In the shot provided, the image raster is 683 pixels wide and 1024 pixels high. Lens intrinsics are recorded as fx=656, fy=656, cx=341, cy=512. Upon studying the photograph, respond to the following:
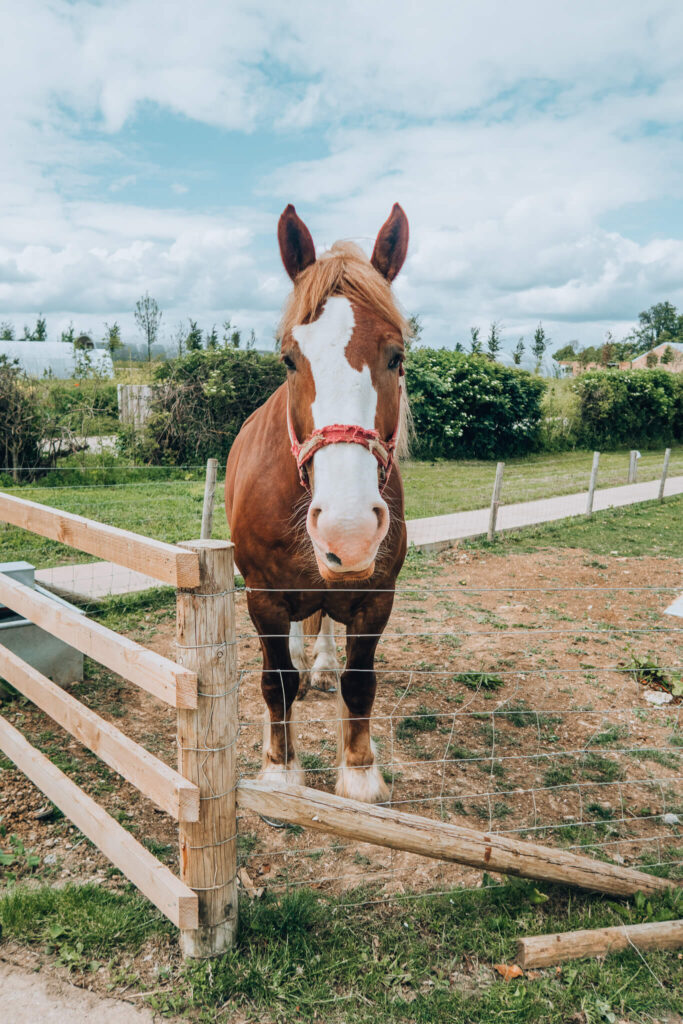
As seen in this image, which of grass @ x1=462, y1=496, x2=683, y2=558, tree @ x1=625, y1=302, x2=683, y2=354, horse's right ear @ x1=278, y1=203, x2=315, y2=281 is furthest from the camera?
tree @ x1=625, y1=302, x2=683, y2=354

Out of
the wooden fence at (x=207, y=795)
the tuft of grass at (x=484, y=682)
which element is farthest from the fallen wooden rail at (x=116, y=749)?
the tuft of grass at (x=484, y=682)

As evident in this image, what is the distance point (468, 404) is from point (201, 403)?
291 inches

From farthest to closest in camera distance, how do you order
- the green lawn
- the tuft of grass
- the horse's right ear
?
the green lawn < the tuft of grass < the horse's right ear

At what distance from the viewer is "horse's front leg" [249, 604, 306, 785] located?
2893mm

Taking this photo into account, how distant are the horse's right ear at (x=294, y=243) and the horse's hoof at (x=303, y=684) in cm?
275

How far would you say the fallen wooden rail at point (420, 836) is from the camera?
2.06 m

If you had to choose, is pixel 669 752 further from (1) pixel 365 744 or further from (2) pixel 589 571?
(2) pixel 589 571

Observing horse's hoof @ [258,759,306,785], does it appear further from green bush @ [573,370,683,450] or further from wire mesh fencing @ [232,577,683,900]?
green bush @ [573,370,683,450]

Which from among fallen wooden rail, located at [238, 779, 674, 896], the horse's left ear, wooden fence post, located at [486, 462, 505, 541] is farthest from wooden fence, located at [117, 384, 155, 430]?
fallen wooden rail, located at [238, 779, 674, 896]

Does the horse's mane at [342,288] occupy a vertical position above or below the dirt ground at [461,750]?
above

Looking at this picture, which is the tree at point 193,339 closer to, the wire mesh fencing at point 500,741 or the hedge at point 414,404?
the hedge at point 414,404

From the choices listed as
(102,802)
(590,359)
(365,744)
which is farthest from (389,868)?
(590,359)

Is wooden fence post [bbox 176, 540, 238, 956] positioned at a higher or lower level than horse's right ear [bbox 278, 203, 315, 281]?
lower

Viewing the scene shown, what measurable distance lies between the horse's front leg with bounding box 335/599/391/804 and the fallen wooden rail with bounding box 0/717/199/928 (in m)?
1.02
